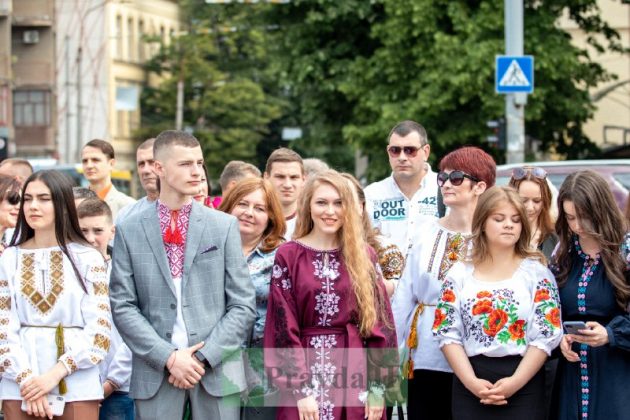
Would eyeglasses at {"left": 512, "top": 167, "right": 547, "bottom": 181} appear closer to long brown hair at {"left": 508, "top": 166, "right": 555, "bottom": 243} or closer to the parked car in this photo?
long brown hair at {"left": 508, "top": 166, "right": 555, "bottom": 243}

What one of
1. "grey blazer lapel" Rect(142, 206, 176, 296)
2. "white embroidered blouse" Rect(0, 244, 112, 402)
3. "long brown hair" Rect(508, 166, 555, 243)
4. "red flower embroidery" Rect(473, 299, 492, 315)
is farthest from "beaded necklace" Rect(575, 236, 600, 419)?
"white embroidered blouse" Rect(0, 244, 112, 402)

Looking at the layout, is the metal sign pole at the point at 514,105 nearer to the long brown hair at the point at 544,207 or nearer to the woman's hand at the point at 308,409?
the long brown hair at the point at 544,207

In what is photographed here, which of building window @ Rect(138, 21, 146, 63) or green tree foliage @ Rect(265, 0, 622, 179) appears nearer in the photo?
green tree foliage @ Rect(265, 0, 622, 179)

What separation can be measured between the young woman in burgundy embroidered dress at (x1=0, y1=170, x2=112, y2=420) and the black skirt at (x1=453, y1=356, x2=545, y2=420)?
187 cm

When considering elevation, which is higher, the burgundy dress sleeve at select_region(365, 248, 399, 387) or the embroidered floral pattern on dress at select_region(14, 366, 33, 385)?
the burgundy dress sleeve at select_region(365, 248, 399, 387)

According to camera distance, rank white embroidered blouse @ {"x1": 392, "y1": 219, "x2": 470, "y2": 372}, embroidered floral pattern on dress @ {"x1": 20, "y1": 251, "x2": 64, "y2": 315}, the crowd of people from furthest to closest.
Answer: white embroidered blouse @ {"x1": 392, "y1": 219, "x2": 470, "y2": 372}
embroidered floral pattern on dress @ {"x1": 20, "y1": 251, "x2": 64, "y2": 315}
the crowd of people

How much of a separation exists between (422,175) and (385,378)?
2.26 m

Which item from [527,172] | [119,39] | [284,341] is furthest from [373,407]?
[119,39]

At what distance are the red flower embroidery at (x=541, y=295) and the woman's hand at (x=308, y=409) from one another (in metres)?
1.24

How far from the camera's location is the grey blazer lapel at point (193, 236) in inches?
247

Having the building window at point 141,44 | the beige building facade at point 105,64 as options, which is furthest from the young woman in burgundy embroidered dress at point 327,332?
the building window at point 141,44

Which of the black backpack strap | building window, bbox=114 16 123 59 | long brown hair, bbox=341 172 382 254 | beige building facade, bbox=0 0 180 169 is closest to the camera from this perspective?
long brown hair, bbox=341 172 382 254

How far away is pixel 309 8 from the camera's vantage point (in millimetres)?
26062

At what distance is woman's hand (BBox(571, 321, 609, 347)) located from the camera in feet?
20.2
